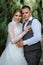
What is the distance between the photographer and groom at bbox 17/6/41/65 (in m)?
4.16

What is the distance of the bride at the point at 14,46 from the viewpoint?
456cm

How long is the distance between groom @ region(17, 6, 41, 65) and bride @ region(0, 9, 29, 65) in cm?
20

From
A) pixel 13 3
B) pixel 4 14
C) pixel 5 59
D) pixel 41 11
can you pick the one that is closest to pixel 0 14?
pixel 4 14

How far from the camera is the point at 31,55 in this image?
14.1 feet

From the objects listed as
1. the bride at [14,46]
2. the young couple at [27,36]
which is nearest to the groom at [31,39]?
the young couple at [27,36]

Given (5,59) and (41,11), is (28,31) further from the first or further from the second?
(41,11)

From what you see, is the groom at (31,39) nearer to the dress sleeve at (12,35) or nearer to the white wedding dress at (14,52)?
the dress sleeve at (12,35)

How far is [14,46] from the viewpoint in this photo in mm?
4809

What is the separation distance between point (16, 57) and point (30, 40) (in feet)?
2.86

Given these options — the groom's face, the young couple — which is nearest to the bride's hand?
the young couple

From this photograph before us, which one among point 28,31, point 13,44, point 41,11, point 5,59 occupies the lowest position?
point 41,11

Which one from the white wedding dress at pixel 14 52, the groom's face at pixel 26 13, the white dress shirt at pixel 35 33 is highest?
the groom's face at pixel 26 13

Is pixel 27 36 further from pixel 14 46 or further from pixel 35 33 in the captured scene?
pixel 14 46

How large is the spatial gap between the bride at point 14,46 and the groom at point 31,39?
0.20 m
